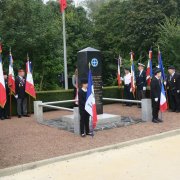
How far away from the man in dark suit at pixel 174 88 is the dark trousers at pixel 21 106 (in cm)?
560

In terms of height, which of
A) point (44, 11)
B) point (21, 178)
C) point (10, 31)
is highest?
point (44, 11)

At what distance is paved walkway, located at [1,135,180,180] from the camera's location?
Result: 6.23 metres

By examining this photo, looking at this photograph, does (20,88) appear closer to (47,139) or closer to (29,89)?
(29,89)

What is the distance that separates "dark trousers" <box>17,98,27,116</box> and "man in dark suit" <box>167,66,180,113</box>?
18.4 ft

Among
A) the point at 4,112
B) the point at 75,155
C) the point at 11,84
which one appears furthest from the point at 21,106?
the point at 75,155

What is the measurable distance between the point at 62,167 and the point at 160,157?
Answer: 201 centimetres

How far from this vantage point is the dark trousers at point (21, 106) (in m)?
13.5

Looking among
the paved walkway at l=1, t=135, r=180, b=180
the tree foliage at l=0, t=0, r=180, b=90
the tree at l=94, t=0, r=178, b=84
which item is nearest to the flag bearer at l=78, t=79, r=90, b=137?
the paved walkway at l=1, t=135, r=180, b=180


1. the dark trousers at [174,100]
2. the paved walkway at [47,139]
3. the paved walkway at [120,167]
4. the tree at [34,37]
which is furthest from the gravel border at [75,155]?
the tree at [34,37]

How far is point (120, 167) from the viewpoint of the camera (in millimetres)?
6734

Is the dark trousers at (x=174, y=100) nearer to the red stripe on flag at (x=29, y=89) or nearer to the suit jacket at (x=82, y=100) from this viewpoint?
the red stripe on flag at (x=29, y=89)

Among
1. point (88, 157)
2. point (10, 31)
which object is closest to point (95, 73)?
point (88, 157)

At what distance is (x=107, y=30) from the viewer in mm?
31281

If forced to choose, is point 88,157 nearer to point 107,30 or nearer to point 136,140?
point 136,140
